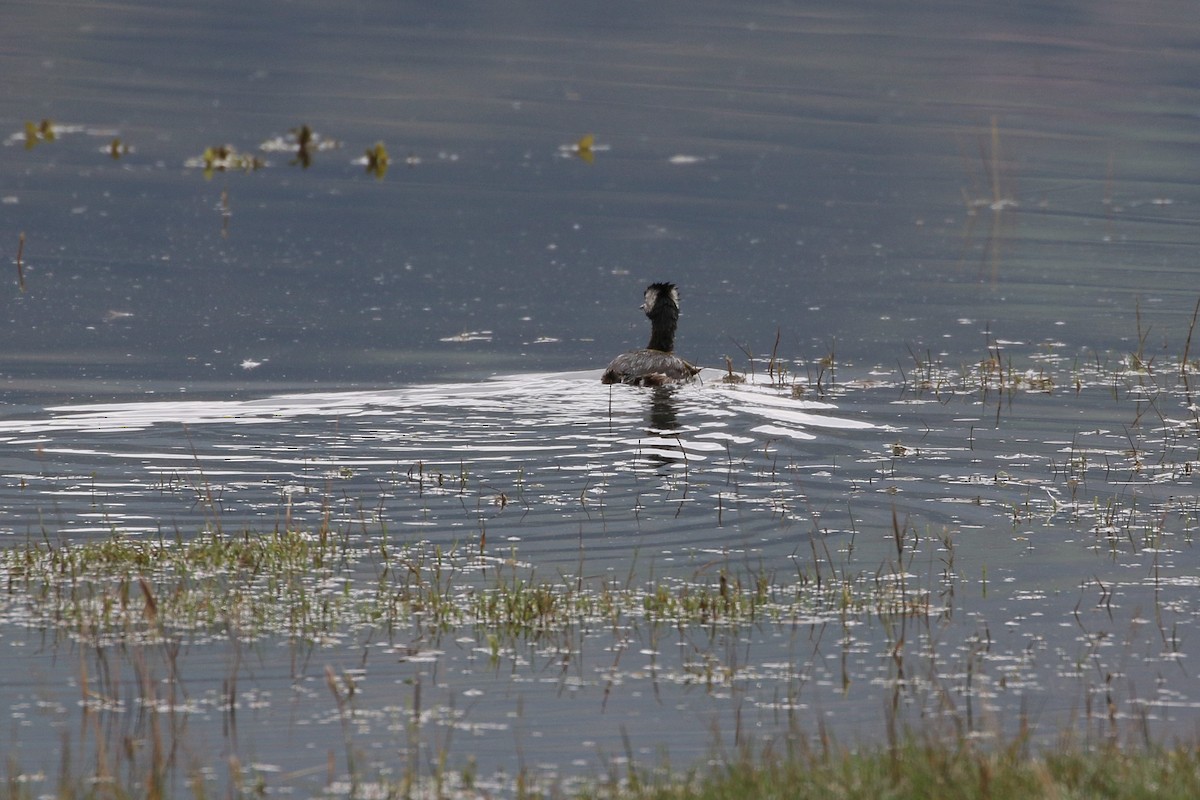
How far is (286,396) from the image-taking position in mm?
17812

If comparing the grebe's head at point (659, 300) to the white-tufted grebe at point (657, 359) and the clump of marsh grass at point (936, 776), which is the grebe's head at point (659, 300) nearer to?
the white-tufted grebe at point (657, 359)

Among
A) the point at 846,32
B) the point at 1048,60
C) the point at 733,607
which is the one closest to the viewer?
the point at 733,607

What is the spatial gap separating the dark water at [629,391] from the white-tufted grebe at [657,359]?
0.71 meters

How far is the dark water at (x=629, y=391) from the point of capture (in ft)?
30.9

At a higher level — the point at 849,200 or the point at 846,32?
the point at 846,32

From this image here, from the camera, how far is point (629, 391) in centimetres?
1825

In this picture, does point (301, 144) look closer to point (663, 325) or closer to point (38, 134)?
point (38, 134)

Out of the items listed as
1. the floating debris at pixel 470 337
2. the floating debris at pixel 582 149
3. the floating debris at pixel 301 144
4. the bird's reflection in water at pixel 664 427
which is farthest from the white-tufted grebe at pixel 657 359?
the floating debris at pixel 582 149

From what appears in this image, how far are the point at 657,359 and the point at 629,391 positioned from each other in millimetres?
882

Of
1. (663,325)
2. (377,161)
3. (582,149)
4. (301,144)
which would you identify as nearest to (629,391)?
(663,325)

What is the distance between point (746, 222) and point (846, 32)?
147 feet

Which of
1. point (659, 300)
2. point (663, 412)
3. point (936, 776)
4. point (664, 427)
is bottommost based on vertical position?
point (936, 776)

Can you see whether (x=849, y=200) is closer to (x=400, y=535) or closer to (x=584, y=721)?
(x=400, y=535)

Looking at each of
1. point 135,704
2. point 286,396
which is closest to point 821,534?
point 135,704
